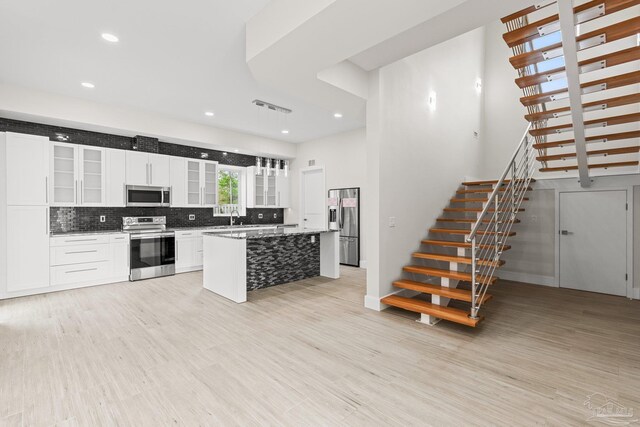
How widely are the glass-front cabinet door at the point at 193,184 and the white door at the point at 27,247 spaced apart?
2.35 metres

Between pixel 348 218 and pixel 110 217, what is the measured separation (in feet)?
15.7

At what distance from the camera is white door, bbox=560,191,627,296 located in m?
4.49

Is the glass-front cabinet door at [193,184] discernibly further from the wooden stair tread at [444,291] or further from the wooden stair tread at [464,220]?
the wooden stair tread at [464,220]

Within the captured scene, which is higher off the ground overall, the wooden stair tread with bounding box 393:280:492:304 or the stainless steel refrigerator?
the stainless steel refrigerator

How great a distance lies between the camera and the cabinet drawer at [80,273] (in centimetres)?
466

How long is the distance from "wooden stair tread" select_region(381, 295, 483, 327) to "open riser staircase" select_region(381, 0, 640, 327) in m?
0.01

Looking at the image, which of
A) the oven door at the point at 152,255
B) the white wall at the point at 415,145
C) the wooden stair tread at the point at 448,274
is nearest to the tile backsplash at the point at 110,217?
the oven door at the point at 152,255

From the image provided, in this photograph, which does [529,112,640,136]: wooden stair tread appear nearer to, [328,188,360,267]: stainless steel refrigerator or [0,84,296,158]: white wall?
[328,188,360,267]: stainless steel refrigerator

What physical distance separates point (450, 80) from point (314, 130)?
292cm

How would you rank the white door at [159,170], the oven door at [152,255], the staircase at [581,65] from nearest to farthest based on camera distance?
the staircase at [581,65]
the oven door at [152,255]
the white door at [159,170]

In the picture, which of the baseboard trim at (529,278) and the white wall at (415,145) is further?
the baseboard trim at (529,278)

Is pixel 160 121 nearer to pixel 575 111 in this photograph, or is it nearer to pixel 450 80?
pixel 450 80

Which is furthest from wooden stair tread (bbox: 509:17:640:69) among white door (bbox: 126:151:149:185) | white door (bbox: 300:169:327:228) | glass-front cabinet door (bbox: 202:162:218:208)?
white door (bbox: 126:151:149:185)

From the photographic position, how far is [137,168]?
566 centimetres
